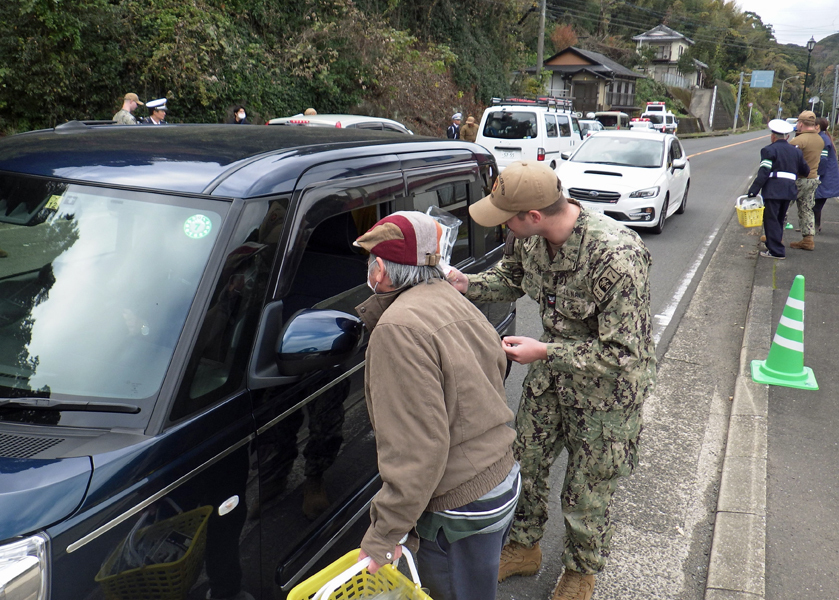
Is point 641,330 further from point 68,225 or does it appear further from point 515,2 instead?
point 515,2

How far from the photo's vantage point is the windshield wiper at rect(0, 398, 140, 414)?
182 centimetres

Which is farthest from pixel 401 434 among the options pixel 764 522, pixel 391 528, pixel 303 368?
pixel 764 522

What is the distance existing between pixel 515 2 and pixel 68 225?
3494 cm

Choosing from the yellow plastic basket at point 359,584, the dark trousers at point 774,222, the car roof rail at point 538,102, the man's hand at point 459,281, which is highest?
the car roof rail at point 538,102

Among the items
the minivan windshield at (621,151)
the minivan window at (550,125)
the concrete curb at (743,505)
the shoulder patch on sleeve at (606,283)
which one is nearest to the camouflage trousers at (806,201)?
the minivan windshield at (621,151)

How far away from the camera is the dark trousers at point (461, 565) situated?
2.09m

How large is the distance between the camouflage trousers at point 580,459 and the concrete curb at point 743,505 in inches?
28.6

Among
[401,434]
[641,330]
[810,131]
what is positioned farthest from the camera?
[810,131]

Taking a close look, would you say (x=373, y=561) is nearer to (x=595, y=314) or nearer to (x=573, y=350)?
(x=573, y=350)

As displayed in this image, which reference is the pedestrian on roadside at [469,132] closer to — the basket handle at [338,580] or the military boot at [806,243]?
the military boot at [806,243]

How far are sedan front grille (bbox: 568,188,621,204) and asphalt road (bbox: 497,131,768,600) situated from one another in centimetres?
140

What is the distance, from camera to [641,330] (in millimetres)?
2457

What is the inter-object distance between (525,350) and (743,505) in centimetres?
208

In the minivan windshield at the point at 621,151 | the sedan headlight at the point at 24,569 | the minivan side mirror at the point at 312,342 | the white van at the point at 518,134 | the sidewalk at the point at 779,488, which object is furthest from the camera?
the white van at the point at 518,134
